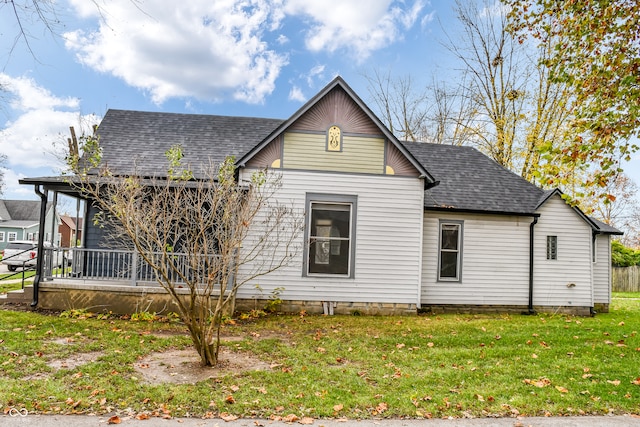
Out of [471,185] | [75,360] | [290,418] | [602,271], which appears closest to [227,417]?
[290,418]

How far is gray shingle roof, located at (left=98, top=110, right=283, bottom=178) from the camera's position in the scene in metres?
13.2

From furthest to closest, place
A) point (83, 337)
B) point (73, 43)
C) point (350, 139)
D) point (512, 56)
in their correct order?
1. point (512, 56)
2. point (350, 139)
3. point (83, 337)
4. point (73, 43)

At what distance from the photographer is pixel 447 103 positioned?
90.5 ft

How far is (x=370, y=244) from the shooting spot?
39.4 feet

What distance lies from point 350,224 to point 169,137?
6.65 meters

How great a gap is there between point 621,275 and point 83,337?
26.8 metres

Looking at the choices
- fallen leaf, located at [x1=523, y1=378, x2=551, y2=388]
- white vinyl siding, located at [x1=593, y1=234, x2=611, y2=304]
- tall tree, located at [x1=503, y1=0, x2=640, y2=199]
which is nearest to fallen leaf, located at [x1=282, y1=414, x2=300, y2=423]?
fallen leaf, located at [x1=523, y1=378, x2=551, y2=388]

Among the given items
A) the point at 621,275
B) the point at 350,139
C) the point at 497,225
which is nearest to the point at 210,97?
the point at 350,139

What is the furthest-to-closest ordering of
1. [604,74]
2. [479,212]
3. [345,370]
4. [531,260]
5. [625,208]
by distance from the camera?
[625,208], [531,260], [479,212], [604,74], [345,370]

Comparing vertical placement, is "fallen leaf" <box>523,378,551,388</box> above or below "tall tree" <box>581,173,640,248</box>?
below

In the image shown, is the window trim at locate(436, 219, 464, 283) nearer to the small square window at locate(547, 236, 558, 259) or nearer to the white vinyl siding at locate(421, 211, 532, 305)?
the white vinyl siding at locate(421, 211, 532, 305)

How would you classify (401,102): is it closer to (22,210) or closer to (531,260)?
(531,260)

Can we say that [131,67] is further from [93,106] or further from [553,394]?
[553,394]

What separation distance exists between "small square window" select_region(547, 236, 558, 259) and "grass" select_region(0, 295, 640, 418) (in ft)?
11.3
